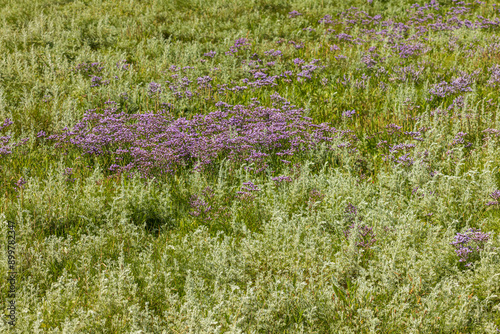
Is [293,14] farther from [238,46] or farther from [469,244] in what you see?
[469,244]

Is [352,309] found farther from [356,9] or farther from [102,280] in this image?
[356,9]

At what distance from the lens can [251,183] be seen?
187 inches

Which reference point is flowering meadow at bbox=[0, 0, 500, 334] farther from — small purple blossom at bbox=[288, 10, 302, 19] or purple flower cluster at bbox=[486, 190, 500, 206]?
small purple blossom at bbox=[288, 10, 302, 19]

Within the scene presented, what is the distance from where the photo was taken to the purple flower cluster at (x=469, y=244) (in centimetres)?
356

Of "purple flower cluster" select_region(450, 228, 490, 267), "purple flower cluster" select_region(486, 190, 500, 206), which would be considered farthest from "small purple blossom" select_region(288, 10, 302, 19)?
"purple flower cluster" select_region(450, 228, 490, 267)

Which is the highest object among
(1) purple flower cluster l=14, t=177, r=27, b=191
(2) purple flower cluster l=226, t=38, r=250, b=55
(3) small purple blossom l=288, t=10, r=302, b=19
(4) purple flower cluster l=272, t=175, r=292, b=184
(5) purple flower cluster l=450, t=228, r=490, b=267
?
(3) small purple blossom l=288, t=10, r=302, b=19

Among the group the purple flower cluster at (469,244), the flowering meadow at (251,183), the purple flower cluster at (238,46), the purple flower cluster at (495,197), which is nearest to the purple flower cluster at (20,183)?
the flowering meadow at (251,183)

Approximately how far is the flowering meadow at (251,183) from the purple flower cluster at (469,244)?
25 millimetres

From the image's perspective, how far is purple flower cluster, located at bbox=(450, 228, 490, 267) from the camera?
3.56m

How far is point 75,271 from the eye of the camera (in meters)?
3.56

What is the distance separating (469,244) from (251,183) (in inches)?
89.6

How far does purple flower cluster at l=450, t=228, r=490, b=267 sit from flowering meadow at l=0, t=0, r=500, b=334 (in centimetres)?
2

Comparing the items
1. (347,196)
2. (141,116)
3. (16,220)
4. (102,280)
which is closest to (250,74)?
(141,116)

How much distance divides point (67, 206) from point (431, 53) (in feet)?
25.8
